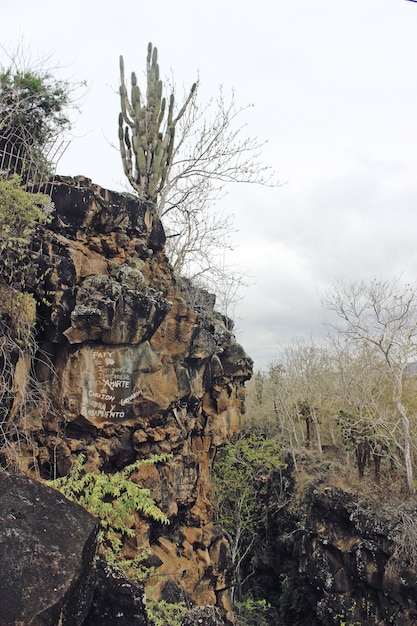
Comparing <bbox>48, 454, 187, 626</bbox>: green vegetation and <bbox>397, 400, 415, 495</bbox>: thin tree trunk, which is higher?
<bbox>397, 400, 415, 495</bbox>: thin tree trunk

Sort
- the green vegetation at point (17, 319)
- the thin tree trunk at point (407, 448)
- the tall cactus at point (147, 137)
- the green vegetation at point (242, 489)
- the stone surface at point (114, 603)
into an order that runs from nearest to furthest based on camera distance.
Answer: the stone surface at point (114, 603) → the green vegetation at point (17, 319) → the tall cactus at point (147, 137) → the thin tree trunk at point (407, 448) → the green vegetation at point (242, 489)

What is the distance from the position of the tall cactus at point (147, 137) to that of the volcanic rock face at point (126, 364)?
8.82 ft

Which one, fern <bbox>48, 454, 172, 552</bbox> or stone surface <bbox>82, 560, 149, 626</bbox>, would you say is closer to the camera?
stone surface <bbox>82, 560, 149, 626</bbox>

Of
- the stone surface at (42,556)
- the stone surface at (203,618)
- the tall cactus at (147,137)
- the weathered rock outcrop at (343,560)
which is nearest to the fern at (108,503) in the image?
the stone surface at (203,618)

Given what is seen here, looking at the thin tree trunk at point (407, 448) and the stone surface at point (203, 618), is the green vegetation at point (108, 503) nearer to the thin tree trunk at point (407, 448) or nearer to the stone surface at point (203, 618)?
the stone surface at point (203, 618)

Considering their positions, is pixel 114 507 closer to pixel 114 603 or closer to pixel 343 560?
pixel 114 603

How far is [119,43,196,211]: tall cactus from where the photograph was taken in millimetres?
10594

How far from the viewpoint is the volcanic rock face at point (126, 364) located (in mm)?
6609

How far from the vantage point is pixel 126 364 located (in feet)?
23.5

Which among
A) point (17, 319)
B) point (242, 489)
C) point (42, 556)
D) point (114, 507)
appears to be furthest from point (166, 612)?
point (242, 489)

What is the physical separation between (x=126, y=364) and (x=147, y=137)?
21.5 feet

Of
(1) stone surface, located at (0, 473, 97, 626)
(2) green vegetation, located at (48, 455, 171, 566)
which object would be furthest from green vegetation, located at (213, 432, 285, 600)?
(1) stone surface, located at (0, 473, 97, 626)

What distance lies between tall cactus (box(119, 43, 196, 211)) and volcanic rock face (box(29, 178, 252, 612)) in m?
2.69

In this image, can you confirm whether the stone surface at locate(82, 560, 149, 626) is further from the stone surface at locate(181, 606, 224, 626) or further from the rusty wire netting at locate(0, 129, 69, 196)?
the rusty wire netting at locate(0, 129, 69, 196)
